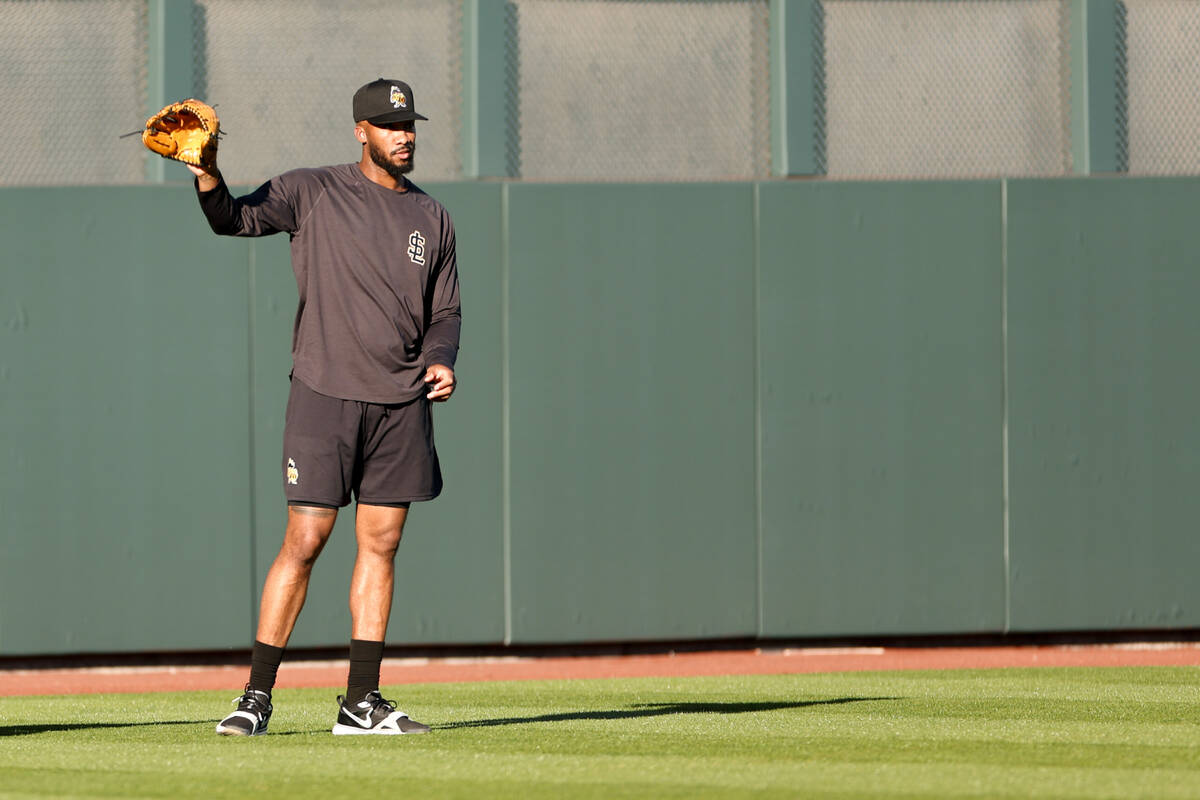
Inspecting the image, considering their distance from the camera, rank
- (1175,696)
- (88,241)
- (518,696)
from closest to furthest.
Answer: (1175,696) → (518,696) → (88,241)

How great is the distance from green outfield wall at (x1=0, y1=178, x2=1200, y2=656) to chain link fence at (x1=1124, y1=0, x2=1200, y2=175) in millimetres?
445

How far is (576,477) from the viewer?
34.0 ft

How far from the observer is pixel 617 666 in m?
10.1

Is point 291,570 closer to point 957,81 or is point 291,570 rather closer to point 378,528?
point 378,528

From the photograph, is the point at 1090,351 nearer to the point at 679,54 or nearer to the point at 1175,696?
the point at 679,54

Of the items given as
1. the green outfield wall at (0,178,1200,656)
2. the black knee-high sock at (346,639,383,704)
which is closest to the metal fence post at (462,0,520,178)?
the green outfield wall at (0,178,1200,656)

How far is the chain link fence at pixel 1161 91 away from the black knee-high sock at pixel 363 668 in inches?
292

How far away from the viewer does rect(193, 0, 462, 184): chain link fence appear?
1039 cm

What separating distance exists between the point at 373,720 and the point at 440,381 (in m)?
1.15

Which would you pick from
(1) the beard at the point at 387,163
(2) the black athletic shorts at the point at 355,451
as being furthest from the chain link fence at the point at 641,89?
(2) the black athletic shorts at the point at 355,451

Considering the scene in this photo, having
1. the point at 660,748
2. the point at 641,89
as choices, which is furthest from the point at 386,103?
the point at 641,89

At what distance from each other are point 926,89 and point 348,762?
7541 millimetres

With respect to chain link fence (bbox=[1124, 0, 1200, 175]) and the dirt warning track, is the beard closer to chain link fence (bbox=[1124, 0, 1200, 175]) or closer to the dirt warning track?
the dirt warning track

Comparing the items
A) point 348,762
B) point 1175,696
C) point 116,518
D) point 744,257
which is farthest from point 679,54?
point 348,762
